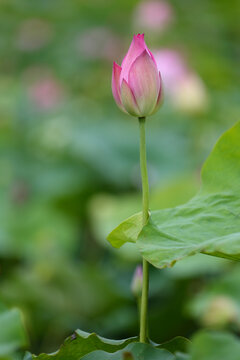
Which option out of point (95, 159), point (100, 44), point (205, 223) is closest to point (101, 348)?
point (205, 223)

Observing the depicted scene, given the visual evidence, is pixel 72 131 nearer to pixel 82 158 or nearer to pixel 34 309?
pixel 82 158

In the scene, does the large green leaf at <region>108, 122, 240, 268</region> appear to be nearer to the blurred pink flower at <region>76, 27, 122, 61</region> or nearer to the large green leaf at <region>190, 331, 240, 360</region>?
the large green leaf at <region>190, 331, 240, 360</region>

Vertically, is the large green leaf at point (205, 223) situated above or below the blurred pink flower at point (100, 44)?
below

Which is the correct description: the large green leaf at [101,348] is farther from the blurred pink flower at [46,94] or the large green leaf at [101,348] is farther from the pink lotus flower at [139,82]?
the blurred pink flower at [46,94]

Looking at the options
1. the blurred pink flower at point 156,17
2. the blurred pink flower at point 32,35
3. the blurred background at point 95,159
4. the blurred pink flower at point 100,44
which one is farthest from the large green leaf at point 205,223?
the blurred pink flower at point 32,35

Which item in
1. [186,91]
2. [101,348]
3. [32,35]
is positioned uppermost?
[32,35]

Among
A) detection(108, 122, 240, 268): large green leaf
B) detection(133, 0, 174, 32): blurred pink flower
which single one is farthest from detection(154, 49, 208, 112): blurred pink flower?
detection(108, 122, 240, 268): large green leaf

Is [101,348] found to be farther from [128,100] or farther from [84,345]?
[128,100]

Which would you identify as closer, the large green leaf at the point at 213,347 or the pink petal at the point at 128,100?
the large green leaf at the point at 213,347
